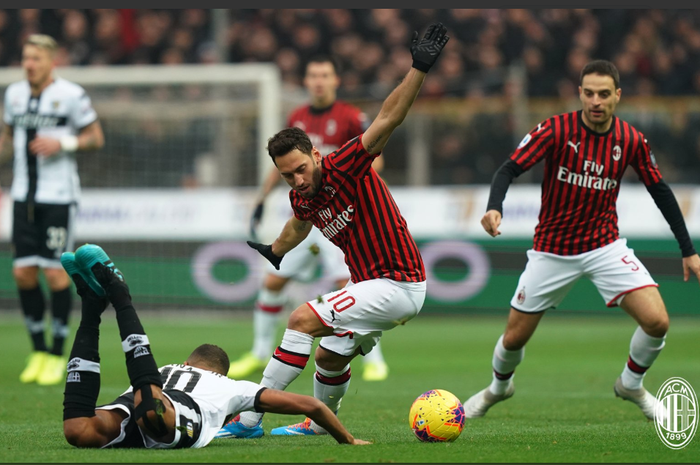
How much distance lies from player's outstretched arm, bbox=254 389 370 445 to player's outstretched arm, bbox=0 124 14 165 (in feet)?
18.2

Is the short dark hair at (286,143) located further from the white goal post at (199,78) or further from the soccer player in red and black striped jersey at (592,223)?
the white goal post at (199,78)

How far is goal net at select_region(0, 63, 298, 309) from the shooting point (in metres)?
16.5

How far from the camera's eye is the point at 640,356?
7031mm

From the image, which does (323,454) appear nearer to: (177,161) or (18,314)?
(177,161)

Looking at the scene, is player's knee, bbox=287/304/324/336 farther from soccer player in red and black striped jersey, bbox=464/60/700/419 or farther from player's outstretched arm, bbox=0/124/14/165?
player's outstretched arm, bbox=0/124/14/165

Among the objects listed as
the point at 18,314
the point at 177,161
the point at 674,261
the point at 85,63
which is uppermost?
the point at 85,63

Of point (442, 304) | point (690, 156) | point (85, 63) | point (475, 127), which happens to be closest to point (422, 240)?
point (442, 304)

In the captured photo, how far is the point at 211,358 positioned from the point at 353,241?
1082mm

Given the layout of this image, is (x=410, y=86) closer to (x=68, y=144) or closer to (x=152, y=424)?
(x=152, y=424)

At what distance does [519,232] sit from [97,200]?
702cm

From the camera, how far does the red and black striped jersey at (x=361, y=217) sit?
579 centimetres

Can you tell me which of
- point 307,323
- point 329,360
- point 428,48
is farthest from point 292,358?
point 428,48

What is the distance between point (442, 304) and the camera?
16953 mm

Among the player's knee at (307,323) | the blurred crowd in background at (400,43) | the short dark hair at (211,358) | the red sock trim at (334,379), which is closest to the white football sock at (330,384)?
the red sock trim at (334,379)
